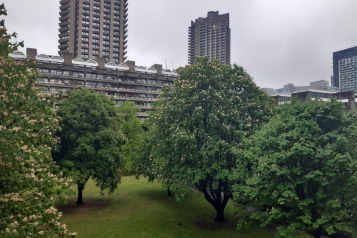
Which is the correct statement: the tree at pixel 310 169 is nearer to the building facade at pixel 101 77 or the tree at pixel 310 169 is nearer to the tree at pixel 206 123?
the tree at pixel 206 123

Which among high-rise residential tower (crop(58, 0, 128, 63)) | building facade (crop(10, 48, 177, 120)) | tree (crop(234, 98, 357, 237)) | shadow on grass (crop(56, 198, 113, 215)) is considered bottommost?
shadow on grass (crop(56, 198, 113, 215))

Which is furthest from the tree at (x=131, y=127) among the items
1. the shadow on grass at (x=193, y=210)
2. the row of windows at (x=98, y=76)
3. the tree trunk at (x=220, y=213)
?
the row of windows at (x=98, y=76)

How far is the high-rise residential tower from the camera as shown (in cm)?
11412

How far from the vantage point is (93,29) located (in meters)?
118

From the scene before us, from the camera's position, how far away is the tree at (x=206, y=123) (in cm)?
2255

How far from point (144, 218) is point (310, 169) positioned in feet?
59.5

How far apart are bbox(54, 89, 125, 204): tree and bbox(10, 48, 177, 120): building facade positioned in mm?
52778

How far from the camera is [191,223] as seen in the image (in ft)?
86.2

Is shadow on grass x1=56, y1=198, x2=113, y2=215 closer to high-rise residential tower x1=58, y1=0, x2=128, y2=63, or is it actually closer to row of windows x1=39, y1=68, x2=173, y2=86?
row of windows x1=39, y1=68, x2=173, y2=86

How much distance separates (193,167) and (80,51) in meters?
108

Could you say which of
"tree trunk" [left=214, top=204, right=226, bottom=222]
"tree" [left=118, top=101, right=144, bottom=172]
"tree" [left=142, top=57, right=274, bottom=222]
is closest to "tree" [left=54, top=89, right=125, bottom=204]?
"tree" [left=142, top=57, right=274, bottom=222]

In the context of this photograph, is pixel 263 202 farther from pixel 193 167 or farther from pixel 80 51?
pixel 80 51

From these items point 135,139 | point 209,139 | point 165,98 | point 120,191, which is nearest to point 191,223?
point 209,139

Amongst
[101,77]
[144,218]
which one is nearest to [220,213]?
[144,218]
